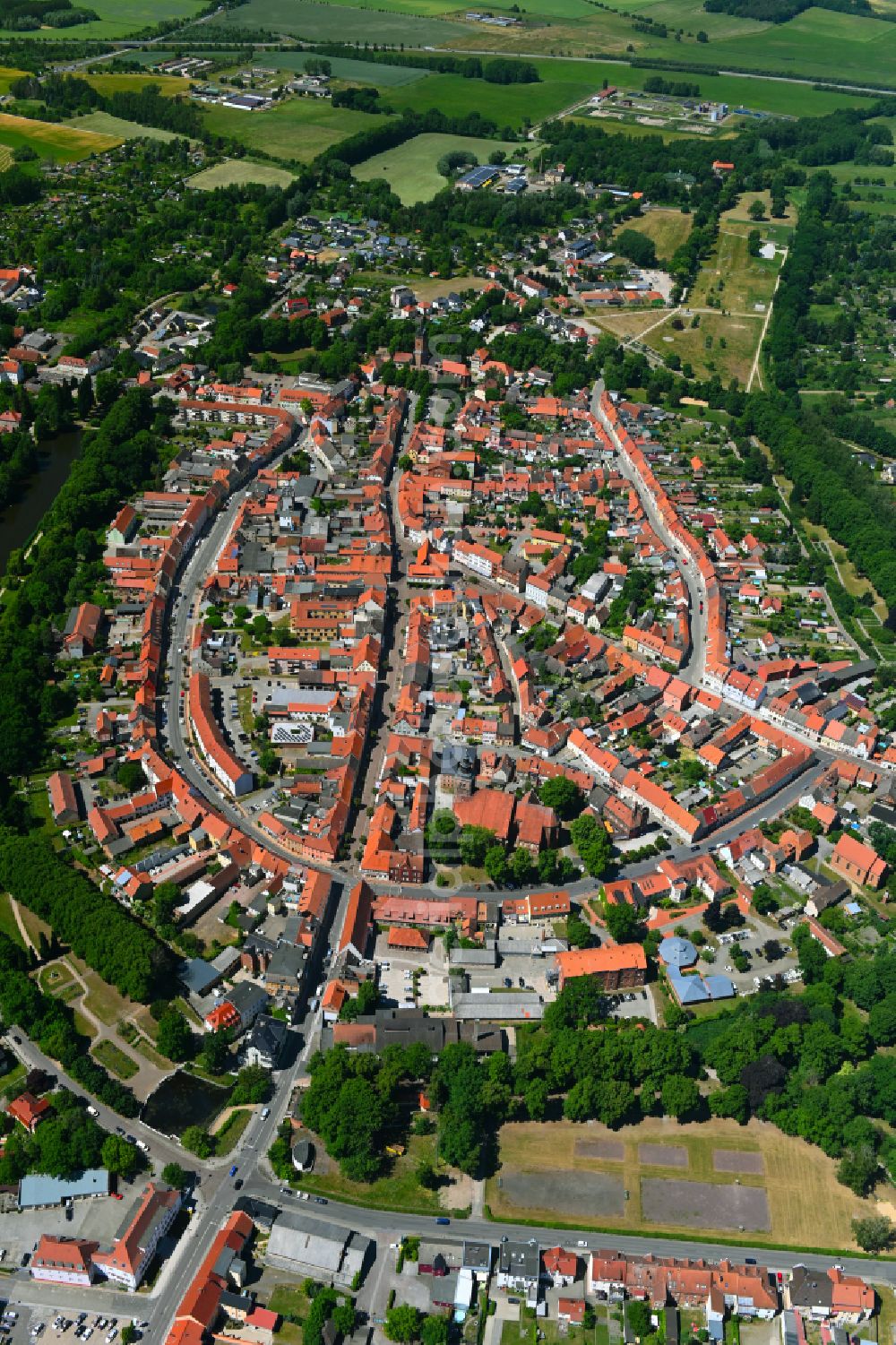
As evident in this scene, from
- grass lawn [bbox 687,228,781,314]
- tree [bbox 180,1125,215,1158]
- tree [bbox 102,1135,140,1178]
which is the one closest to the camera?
tree [bbox 102,1135,140,1178]

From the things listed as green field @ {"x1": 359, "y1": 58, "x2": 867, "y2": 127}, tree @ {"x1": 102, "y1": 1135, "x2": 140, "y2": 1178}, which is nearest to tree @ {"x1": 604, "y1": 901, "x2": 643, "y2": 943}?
tree @ {"x1": 102, "y1": 1135, "x2": 140, "y2": 1178}

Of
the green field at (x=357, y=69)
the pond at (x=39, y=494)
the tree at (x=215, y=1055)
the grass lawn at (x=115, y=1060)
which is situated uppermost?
the green field at (x=357, y=69)

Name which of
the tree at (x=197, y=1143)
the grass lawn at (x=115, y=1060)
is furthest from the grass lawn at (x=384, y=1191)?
the grass lawn at (x=115, y=1060)

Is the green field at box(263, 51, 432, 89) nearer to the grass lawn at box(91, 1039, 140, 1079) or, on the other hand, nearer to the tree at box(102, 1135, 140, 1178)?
the grass lawn at box(91, 1039, 140, 1079)

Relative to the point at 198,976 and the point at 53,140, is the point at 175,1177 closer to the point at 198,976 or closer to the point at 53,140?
the point at 198,976

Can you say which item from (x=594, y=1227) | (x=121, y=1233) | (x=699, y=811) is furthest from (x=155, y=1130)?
(x=699, y=811)

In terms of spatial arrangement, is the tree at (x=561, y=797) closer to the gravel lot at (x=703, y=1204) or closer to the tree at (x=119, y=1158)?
the gravel lot at (x=703, y=1204)

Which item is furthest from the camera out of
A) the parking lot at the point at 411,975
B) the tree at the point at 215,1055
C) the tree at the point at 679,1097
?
the parking lot at the point at 411,975
